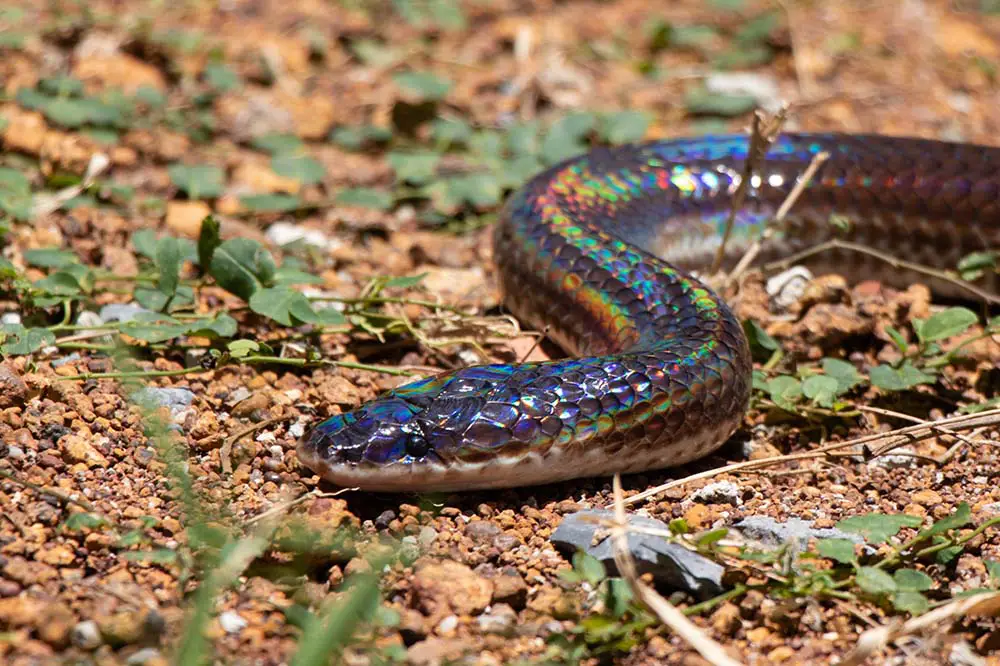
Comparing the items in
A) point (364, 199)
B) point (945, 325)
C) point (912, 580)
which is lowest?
point (364, 199)

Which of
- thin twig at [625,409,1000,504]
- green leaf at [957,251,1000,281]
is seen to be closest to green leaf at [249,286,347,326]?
thin twig at [625,409,1000,504]

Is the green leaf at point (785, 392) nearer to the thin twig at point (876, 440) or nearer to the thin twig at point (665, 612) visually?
the thin twig at point (876, 440)

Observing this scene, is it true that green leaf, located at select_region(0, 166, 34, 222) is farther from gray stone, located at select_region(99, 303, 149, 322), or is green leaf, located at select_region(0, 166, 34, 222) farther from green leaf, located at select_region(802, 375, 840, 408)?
green leaf, located at select_region(802, 375, 840, 408)

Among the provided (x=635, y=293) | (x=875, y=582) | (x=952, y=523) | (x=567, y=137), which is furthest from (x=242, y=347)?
(x=567, y=137)

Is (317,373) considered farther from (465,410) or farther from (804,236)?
(804,236)

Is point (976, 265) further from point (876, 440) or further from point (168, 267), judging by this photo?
point (168, 267)

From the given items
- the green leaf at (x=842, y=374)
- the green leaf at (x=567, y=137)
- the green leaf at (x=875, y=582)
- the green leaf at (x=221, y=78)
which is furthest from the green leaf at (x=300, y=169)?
the green leaf at (x=875, y=582)
